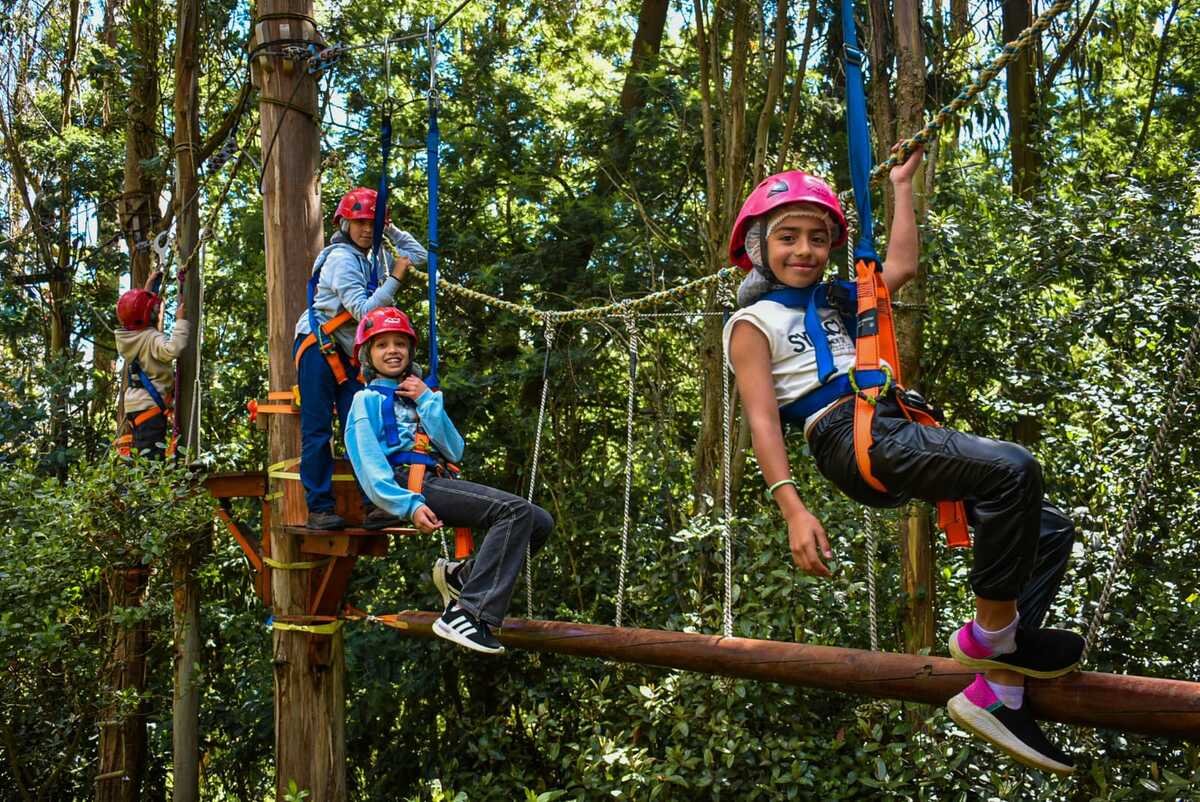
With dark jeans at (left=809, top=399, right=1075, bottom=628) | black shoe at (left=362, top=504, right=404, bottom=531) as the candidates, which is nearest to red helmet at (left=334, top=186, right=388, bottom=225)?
black shoe at (left=362, top=504, right=404, bottom=531)

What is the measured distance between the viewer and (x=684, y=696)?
4.91 m

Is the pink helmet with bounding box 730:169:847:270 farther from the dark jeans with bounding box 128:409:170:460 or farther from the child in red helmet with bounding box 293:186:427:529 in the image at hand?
the dark jeans with bounding box 128:409:170:460

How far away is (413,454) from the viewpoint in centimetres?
373

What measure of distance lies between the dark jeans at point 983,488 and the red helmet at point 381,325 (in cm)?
189

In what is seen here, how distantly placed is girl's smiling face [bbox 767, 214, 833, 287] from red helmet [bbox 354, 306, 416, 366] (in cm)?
167

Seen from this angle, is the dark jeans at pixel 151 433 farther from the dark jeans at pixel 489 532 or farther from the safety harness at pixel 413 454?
the dark jeans at pixel 489 532

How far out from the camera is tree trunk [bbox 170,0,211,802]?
5.80 meters

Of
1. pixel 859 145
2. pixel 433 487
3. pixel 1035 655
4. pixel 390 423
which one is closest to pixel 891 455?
pixel 1035 655

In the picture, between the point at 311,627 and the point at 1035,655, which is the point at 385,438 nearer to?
the point at 311,627

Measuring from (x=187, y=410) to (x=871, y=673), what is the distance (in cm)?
431

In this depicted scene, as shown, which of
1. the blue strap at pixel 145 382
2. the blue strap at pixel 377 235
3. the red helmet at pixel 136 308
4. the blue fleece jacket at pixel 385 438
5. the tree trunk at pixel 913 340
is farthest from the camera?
the blue strap at pixel 145 382

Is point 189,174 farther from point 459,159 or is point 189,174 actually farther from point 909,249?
point 909,249

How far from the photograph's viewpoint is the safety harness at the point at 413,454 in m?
3.69

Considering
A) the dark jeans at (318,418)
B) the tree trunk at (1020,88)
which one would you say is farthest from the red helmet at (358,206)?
the tree trunk at (1020,88)
